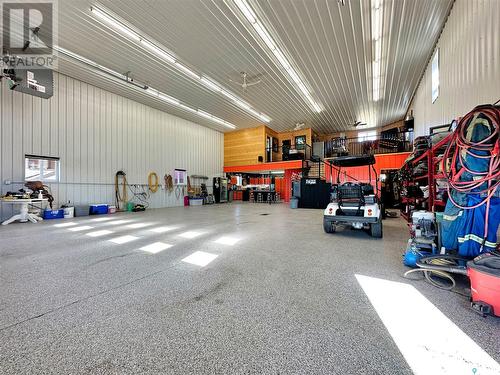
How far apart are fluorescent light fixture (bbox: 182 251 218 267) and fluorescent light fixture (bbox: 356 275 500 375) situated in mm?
2036

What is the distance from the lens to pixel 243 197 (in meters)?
17.2

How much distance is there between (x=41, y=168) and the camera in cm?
729

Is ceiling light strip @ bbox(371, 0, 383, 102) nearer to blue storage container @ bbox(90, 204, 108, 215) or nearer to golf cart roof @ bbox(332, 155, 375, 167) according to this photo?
golf cart roof @ bbox(332, 155, 375, 167)

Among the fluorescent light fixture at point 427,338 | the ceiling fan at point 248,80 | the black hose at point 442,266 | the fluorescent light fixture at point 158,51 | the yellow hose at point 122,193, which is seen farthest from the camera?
the yellow hose at point 122,193

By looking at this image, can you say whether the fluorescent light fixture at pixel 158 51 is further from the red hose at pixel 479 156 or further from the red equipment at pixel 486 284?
the red equipment at pixel 486 284

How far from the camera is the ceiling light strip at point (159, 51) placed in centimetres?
518

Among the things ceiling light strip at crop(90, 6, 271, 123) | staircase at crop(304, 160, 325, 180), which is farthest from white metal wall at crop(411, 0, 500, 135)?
ceiling light strip at crop(90, 6, 271, 123)

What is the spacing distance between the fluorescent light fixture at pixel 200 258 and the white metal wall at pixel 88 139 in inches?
307

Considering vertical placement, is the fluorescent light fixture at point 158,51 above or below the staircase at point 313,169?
above

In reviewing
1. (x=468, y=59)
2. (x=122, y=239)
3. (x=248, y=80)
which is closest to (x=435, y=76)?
(x=468, y=59)

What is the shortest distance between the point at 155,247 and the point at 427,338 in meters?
3.73

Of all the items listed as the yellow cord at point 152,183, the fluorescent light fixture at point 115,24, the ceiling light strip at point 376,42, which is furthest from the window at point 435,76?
the yellow cord at point 152,183

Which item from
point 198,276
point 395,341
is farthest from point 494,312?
point 198,276

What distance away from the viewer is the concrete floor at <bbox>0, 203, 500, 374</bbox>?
1216 mm
